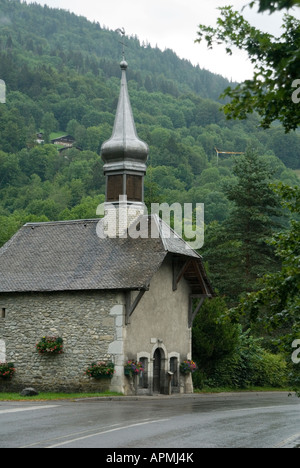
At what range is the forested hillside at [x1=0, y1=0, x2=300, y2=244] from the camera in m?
105

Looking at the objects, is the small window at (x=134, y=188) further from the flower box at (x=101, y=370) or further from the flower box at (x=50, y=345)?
the flower box at (x=101, y=370)

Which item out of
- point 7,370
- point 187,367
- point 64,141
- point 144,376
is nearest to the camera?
point 7,370

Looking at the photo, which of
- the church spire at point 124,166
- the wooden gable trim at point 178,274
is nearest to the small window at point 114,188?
the church spire at point 124,166

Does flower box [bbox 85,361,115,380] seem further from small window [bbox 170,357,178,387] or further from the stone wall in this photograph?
small window [bbox 170,357,178,387]

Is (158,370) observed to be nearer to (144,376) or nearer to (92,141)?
(144,376)

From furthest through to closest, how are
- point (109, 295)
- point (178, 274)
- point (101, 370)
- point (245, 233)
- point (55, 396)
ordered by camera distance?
point (245, 233) → point (178, 274) → point (109, 295) → point (101, 370) → point (55, 396)

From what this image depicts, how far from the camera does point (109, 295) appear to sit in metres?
28.3

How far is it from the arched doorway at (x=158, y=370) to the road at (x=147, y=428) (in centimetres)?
977

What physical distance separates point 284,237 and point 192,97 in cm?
16347

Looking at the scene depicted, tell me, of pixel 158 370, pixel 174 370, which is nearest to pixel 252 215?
pixel 174 370

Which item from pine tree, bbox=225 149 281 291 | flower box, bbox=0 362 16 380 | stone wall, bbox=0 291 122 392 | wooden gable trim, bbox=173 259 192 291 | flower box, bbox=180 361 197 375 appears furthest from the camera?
pine tree, bbox=225 149 281 291

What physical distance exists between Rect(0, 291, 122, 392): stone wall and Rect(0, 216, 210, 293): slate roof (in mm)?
493

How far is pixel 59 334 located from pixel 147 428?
1486 cm

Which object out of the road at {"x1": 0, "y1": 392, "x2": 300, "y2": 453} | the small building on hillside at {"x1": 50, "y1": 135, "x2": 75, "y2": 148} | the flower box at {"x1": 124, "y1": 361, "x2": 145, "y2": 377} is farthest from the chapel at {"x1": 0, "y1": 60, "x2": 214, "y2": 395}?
the small building on hillside at {"x1": 50, "y1": 135, "x2": 75, "y2": 148}
